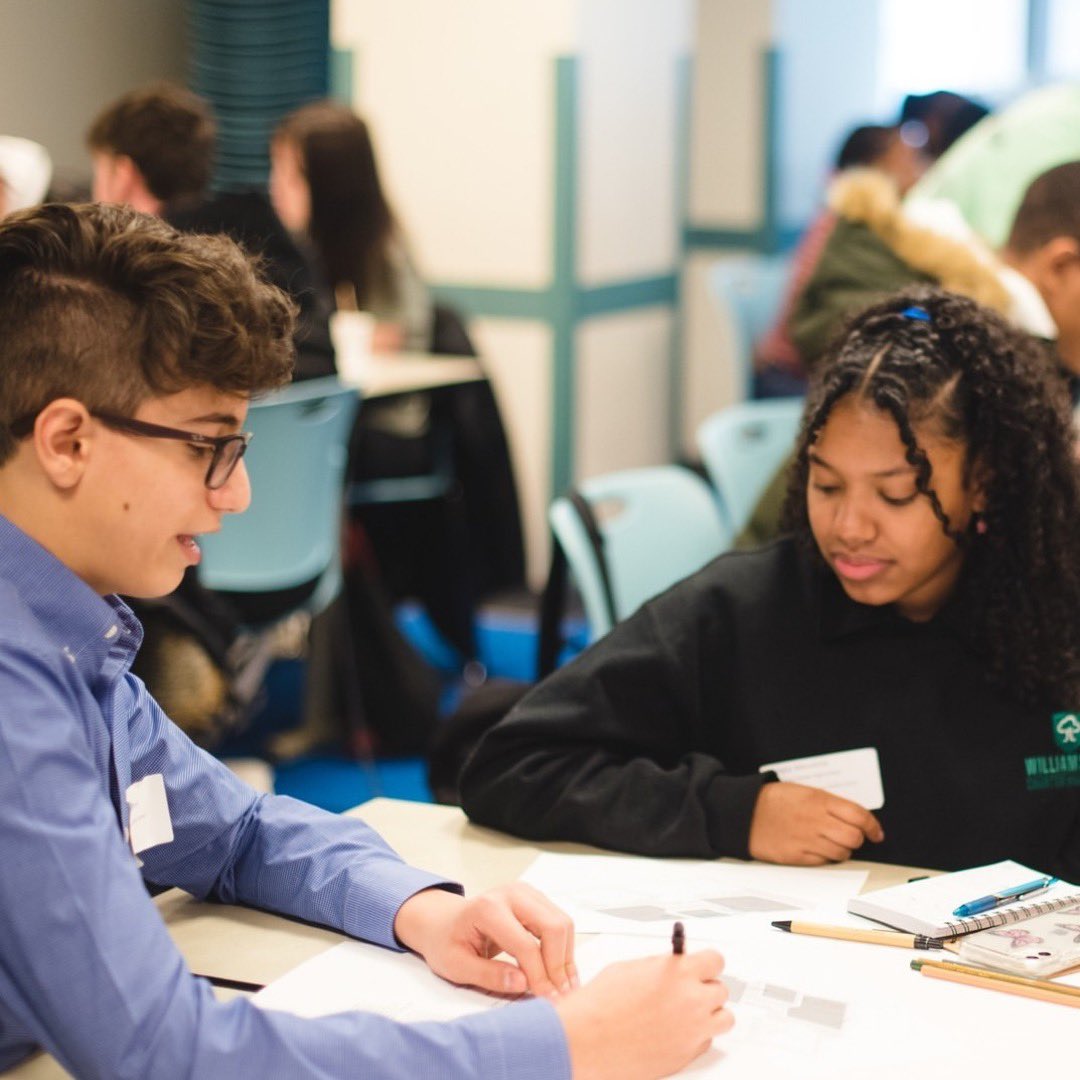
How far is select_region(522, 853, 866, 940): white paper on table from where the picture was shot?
4.64 ft

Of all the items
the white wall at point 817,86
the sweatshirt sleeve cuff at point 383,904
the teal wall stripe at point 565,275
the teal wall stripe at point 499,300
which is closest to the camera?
the sweatshirt sleeve cuff at point 383,904

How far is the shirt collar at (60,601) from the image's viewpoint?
1.06m

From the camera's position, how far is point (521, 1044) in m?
1.08

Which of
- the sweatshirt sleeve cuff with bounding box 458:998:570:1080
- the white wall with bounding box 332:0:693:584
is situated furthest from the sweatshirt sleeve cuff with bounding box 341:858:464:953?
the white wall with bounding box 332:0:693:584

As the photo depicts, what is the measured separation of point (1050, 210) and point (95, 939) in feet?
7.70

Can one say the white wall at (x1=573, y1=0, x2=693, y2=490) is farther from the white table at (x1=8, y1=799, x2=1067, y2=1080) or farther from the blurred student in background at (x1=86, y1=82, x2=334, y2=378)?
the white table at (x1=8, y1=799, x2=1067, y2=1080)

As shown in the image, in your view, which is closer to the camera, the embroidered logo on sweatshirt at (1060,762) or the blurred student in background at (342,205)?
the embroidered logo on sweatshirt at (1060,762)

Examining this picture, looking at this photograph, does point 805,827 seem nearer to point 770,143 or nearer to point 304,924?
point 304,924

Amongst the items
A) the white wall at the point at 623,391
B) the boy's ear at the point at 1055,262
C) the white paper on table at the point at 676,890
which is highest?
the boy's ear at the point at 1055,262

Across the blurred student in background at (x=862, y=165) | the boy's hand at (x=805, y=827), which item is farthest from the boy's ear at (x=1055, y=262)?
the blurred student in background at (x=862, y=165)

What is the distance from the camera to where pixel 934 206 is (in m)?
3.34

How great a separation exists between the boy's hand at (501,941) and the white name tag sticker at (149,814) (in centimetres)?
22

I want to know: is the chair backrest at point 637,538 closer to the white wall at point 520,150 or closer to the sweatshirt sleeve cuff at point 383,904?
the sweatshirt sleeve cuff at point 383,904

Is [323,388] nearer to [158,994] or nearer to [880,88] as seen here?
[158,994]
